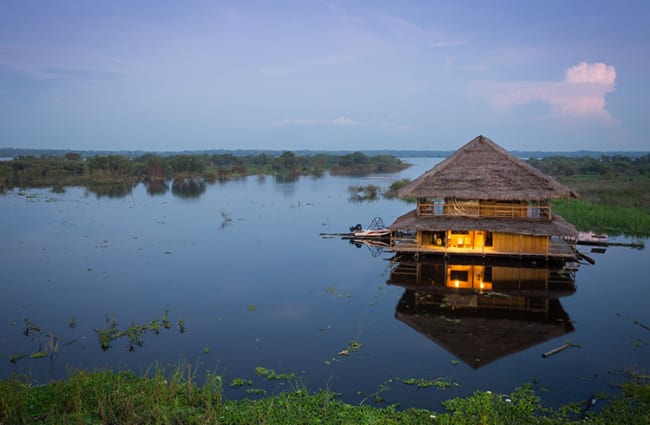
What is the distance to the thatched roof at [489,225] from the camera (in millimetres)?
18234

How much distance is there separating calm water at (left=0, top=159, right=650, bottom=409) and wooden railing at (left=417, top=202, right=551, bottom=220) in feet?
8.88

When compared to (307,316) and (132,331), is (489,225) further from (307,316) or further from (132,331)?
(132,331)

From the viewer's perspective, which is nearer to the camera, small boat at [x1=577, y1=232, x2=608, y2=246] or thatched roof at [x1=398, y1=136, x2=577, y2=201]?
thatched roof at [x1=398, y1=136, x2=577, y2=201]

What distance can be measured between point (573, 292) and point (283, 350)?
32.5ft

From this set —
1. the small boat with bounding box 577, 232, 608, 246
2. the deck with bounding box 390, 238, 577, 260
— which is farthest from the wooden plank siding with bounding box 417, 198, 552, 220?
the small boat with bounding box 577, 232, 608, 246

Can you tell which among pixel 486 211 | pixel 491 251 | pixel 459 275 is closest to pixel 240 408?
pixel 459 275

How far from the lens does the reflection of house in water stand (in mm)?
11984

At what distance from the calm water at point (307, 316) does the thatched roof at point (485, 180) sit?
316cm

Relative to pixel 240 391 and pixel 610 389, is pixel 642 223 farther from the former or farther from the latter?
pixel 240 391

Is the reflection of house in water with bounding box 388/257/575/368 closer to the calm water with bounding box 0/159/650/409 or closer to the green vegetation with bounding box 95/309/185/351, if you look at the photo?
the calm water with bounding box 0/159/650/409

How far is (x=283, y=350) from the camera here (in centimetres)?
1184

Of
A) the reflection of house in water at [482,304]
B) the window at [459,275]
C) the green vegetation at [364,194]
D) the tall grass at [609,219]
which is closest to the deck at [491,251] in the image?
the reflection of house in water at [482,304]

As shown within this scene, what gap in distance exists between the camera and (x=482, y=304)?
1466 centimetres

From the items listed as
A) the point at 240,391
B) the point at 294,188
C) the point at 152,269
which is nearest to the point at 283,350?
the point at 240,391
